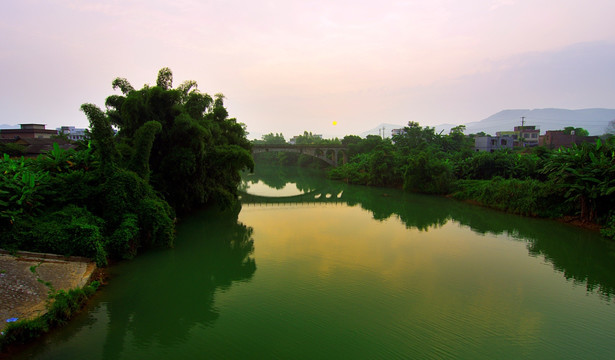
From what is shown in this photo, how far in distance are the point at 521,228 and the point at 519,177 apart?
6.65 meters

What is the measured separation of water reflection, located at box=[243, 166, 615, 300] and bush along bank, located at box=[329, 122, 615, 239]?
792mm

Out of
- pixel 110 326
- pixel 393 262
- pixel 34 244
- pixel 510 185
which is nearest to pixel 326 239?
pixel 393 262

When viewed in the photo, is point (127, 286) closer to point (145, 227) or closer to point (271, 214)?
point (145, 227)

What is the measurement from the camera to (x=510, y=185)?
16.4 meters

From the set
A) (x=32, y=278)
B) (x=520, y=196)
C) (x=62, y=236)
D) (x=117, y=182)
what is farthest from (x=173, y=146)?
(x=520, y=196)

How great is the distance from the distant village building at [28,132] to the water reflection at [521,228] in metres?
29.2

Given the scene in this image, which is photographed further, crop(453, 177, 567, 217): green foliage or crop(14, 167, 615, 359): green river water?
crop(453, 177, 567, 217): green foliage

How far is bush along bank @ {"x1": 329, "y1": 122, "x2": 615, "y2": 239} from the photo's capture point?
12062 mm

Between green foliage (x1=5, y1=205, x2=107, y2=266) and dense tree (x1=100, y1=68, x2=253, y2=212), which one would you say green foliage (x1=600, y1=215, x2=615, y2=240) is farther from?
green foliage (x1=5, y1=205, x2=107, y2=266)

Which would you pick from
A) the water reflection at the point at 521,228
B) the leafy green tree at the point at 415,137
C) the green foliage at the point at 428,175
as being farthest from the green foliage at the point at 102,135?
the leafy green tree at the point at 415,137

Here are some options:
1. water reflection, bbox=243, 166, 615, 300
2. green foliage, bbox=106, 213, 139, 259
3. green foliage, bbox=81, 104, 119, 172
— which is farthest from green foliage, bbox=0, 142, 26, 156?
green foliage, bbox=106, 213, 139, 259

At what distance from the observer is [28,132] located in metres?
34.0

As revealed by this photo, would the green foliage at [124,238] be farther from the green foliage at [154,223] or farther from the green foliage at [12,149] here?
the green foliage at [12,149]

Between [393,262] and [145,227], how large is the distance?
6948mm
